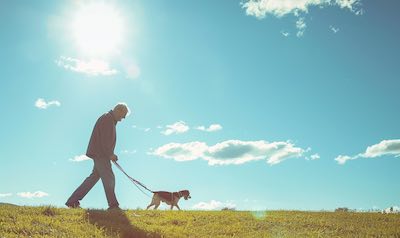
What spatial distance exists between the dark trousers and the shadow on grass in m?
1.15

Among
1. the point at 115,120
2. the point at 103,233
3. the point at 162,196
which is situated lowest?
the point at 103,233

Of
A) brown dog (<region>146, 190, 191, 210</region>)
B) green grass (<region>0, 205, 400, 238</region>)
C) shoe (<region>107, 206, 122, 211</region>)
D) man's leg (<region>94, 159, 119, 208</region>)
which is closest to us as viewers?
green grass (<region>0, 205, 400, 238</region>)

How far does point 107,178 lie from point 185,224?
2.80 meters

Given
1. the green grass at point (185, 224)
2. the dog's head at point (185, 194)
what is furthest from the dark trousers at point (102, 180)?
the dog's head at point (185, 194)

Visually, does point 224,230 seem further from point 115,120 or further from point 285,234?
point 115,120

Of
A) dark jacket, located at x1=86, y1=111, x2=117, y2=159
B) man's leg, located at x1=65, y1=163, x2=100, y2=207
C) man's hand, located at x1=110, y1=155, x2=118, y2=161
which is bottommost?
man's leg, located at x1=65, y1=163, x2=100, y2=207

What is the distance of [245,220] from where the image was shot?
41.3 feet

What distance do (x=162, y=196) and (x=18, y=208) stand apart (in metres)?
8.99

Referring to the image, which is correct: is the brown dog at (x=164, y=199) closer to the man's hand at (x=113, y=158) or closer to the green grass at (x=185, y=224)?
the green grass at (x=185, y=224)

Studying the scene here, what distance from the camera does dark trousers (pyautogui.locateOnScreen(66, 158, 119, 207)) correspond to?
43.4ft

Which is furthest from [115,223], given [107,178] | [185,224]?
[107,178]

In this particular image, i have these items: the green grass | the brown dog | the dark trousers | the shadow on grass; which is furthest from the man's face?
the brown dog

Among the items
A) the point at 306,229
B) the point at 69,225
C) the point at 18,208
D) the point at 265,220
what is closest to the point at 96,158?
the point at 18,208

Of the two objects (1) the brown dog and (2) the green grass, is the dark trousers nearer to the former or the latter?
(2) the green grass
